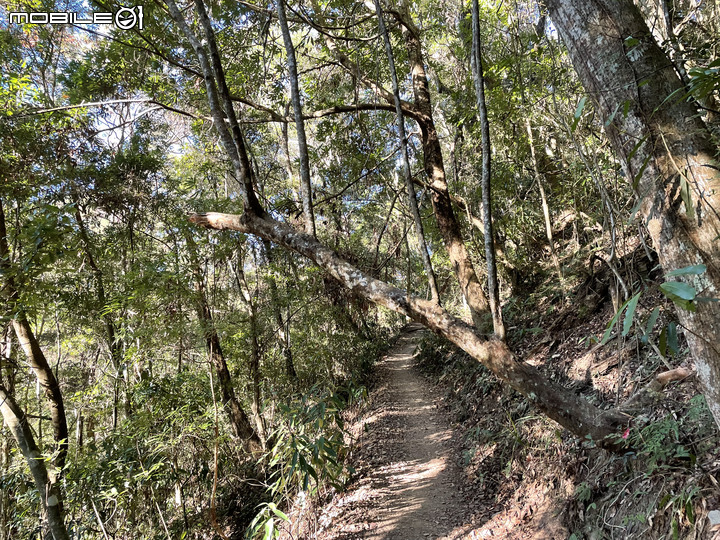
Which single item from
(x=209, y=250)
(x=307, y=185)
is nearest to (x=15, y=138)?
(x=209, y=250)

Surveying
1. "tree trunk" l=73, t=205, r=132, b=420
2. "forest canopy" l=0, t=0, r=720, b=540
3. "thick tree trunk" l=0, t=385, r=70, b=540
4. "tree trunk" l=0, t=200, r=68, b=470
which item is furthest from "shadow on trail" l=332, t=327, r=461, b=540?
"tree trunk" l=73, t=205, r=132, b=420

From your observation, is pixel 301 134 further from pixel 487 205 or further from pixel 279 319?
pixel 279 319

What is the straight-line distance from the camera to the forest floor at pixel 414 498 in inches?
160

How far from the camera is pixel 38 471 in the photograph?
4.34 meters

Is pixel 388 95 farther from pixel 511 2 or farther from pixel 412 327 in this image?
pixel 412 327

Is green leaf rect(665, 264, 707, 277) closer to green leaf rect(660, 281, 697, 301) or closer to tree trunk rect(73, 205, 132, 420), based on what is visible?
green leaf rect(660, 281, 697, 301)

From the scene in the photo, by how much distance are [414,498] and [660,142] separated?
17.3 ft

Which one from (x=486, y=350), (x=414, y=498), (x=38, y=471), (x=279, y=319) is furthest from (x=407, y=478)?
(x=38, y=471)

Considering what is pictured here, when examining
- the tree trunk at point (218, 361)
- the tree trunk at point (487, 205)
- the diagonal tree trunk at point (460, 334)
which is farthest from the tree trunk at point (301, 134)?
the tree trunk at point (218, 361)

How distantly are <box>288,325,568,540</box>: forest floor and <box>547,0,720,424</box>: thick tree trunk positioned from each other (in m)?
2.74

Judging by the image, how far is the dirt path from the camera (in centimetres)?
466

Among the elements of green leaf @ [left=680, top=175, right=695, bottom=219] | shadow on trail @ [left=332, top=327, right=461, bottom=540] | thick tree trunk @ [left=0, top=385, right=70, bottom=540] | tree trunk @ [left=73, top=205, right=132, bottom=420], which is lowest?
shadow on trail @ [left=332, top=327, right=461, bottom=540]

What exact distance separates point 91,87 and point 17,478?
638 cm

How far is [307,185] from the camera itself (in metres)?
3.28
